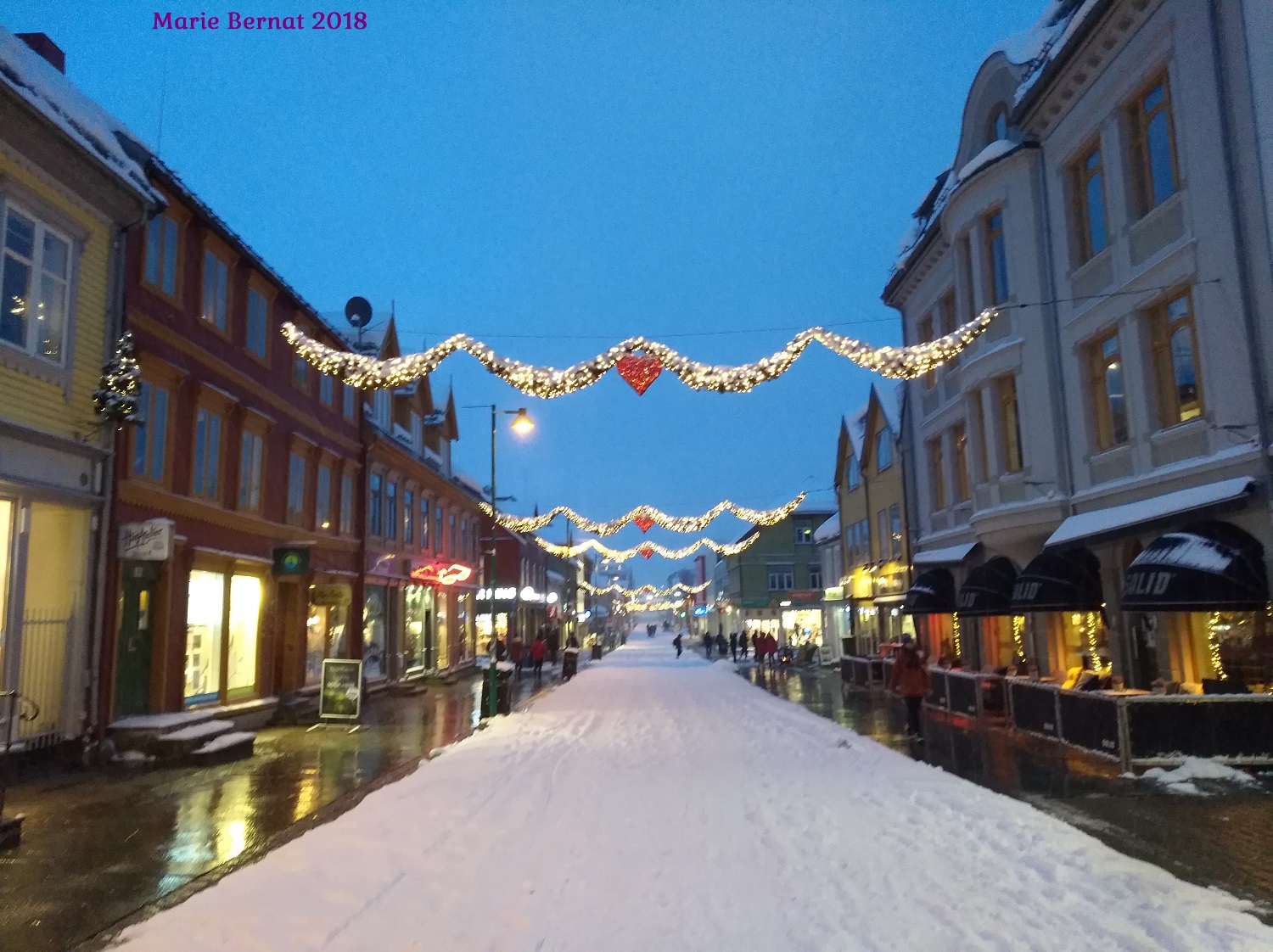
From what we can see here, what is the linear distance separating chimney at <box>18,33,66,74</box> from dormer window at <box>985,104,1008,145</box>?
1768cm

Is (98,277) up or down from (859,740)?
up

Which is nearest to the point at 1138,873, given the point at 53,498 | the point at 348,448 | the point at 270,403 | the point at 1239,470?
the point at 1239,470

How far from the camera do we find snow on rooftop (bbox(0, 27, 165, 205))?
12125mm

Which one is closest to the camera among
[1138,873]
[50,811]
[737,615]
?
[1138,873]

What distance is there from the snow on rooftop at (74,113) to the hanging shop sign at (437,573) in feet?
58.8

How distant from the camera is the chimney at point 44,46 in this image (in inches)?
593

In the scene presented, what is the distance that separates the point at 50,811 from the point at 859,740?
1148 centimetres

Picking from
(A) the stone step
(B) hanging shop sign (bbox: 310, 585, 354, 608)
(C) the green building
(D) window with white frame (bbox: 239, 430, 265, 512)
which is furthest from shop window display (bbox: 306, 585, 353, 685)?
(C) the green building

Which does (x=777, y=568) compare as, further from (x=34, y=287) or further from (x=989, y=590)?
(x=34, y=287)

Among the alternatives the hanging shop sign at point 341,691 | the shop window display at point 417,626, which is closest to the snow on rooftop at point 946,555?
the hanging shop sign at point 341,691

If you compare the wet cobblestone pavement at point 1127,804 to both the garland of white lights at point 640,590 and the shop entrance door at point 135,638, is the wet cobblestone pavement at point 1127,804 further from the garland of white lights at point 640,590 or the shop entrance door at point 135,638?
the garland of white lights at point 640,590

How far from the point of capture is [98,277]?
46.5ft

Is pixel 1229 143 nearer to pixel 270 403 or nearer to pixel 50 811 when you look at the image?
pixel 50 811

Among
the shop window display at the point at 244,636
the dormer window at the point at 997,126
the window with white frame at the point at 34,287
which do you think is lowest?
the shop window display at the point at 244,636
